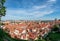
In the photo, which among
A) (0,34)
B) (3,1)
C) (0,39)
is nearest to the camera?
(0,39)

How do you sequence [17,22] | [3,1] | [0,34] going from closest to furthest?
[0,34], [3,1], [17,22]

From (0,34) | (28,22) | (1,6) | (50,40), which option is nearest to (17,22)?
(28,22)

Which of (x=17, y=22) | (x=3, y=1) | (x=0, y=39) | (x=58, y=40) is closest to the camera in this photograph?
(x=0, y=39)

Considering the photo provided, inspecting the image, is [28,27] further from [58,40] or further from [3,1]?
[58,40]

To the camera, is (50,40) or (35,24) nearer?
(50,40)

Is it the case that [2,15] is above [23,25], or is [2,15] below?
above

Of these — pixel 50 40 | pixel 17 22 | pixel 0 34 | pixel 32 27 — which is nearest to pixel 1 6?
pixel 50 40

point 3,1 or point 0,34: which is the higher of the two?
point 3,1

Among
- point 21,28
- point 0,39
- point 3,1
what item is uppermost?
point 3,1

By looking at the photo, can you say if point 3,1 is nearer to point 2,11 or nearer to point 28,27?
point 2,11
